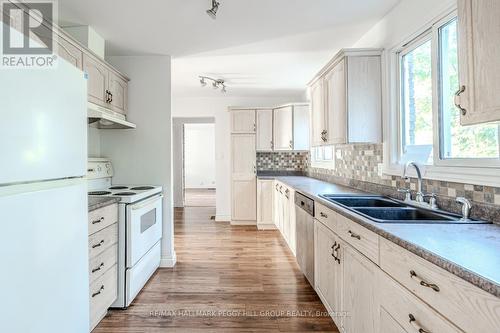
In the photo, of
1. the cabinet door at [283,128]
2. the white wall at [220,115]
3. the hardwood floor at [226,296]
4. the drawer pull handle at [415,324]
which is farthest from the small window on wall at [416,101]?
the white wall at [220,115]

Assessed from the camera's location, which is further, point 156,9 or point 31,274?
Answer: point 156,9

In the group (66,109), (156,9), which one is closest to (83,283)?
(66,109)

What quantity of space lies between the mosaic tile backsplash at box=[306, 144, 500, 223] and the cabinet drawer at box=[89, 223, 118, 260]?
7.23ft

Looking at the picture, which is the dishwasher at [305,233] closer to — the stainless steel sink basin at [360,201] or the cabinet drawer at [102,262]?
the stainless steel sink basin at [360,201]

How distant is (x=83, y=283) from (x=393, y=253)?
158 centimetres

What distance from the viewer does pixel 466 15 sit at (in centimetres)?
115

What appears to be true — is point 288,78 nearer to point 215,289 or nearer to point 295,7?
point 295,7

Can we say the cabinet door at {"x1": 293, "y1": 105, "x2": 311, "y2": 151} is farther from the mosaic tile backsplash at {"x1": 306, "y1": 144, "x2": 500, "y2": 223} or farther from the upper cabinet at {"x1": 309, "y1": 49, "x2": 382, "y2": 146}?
the upper cabinet at {"x1": 309, "y1": 49, "x2": 382, "y2": 146}

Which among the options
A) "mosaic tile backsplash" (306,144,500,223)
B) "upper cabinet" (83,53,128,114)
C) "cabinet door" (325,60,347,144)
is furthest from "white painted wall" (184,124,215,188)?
"cabinet door" (325,60,347,144)

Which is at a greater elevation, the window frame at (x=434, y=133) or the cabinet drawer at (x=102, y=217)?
the window frame at (x=434, y=133)

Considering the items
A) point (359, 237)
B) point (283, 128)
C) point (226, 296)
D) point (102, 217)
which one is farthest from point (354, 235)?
point (283, 128)

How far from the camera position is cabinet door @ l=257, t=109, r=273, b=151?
506 centimetres

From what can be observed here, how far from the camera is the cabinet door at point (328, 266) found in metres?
1.86

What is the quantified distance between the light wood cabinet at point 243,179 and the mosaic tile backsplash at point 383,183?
3.78 feet
